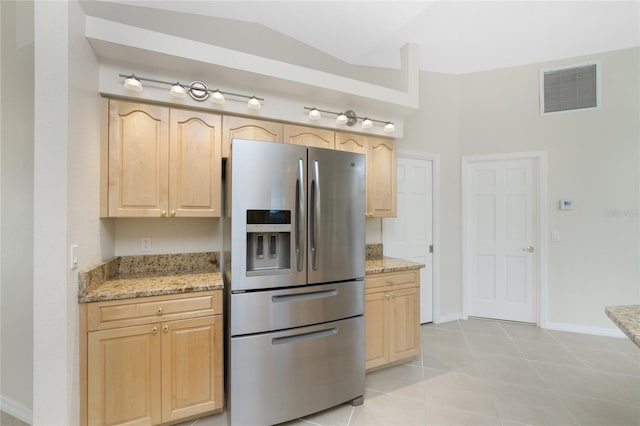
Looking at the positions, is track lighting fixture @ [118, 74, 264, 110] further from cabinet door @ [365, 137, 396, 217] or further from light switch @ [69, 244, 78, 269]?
cabinet door @ [365, 137, 396, 217]

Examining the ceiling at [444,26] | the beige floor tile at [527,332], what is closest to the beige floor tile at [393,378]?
the beige floor tile at [527,332]

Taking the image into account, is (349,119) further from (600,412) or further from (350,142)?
(600,412)

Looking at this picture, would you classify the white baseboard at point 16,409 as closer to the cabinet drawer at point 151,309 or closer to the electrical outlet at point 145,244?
the cabinet drawer at point 151,309

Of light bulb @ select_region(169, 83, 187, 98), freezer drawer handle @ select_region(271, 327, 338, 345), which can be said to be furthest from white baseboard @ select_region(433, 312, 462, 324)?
light bulb @ select_region(169, 83, 187, 98)

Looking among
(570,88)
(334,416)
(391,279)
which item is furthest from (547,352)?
(570,88)

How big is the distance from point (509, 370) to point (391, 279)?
1380 millimetres

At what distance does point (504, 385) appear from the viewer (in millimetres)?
2408

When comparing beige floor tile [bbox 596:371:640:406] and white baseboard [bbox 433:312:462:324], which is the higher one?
white baseboard [bbox 433:312:462:324]

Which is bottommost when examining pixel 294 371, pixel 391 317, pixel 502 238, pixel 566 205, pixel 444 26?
pixel 294 371

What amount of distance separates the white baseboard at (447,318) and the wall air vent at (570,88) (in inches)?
111

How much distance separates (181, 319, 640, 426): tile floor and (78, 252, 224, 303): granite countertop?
954mm

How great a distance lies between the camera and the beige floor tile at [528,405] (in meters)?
2.00

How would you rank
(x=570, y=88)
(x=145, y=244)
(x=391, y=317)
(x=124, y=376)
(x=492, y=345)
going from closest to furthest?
1. (x=124, y=376)
2. (x=145, y=244)
3. (x=391, y=317)
4. (x=492, y=345)
5. (x=570, y=88)

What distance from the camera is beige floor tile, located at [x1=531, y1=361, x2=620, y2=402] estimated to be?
229cm
